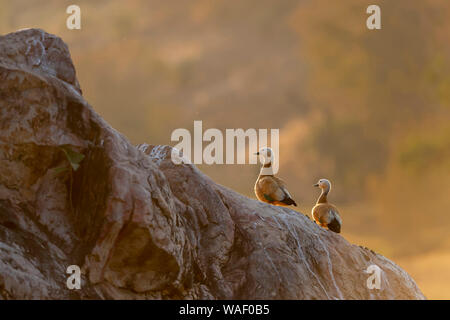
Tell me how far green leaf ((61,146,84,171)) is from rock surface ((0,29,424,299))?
0.37 feet

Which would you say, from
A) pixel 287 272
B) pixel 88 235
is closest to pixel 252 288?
pixel 287 272

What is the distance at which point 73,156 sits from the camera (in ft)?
31.5

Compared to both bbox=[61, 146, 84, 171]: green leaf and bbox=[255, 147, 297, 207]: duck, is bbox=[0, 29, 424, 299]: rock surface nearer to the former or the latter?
bbox=[61, 146, 84, 171]: green leaf

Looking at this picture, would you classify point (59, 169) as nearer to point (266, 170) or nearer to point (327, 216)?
point (266, 170)

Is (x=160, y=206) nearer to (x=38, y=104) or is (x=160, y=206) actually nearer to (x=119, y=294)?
(x=119, y=294)

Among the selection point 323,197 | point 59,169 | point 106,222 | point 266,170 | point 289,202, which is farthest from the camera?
point 323,197

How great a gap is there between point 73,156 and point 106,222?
1440mm

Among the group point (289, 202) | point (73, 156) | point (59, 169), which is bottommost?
point (59, 169)

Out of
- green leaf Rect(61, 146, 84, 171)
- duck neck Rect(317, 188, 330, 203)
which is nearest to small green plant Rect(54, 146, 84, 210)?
green leaf Rect(61, 146, 84, 171)

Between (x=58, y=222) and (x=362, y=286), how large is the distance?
6372 mm

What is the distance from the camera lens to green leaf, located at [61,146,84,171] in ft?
31.3

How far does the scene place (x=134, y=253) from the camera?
29.9 feet

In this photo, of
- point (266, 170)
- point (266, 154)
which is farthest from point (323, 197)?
point (266, 154)

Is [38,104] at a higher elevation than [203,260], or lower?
higher
